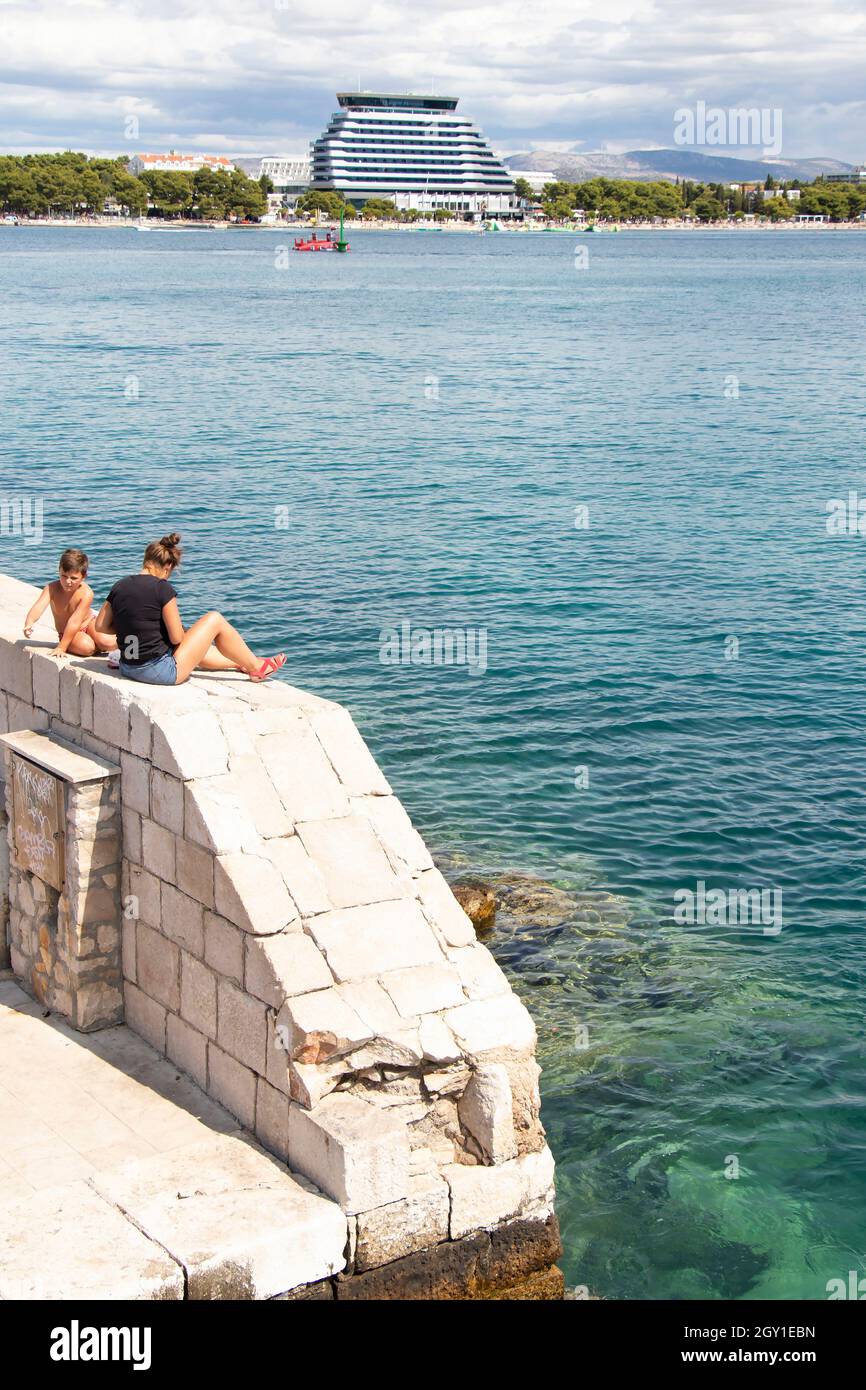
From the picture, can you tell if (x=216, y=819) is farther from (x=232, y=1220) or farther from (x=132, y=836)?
(x=232, y=1220)

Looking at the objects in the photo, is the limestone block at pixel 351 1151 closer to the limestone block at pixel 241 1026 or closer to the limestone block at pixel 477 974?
the limestone block at pixel 241 1026

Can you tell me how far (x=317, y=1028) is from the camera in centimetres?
859

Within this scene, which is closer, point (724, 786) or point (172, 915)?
point (172, 915)

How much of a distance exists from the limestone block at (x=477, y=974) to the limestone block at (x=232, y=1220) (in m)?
1.65

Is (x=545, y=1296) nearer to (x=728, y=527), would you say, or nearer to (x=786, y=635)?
(x=786, y=635)

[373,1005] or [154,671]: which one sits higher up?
[154,671]

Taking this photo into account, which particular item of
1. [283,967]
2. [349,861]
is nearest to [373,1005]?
[283,967]

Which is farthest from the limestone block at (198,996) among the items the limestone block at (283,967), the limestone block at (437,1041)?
the limestone block at (437,1041)

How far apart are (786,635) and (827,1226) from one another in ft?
51.7

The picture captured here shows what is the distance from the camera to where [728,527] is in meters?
33.6

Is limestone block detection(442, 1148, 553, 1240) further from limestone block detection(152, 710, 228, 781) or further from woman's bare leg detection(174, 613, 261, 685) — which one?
woman's bare leg detection(174, 613, 261, 685)

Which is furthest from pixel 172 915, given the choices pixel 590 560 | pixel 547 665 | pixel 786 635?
pixel 590 560

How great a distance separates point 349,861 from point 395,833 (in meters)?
0.46

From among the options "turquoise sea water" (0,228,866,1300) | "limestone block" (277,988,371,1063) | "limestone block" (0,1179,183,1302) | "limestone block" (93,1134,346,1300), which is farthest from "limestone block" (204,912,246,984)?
"turquoise sea water" (0,228,866,1300)
